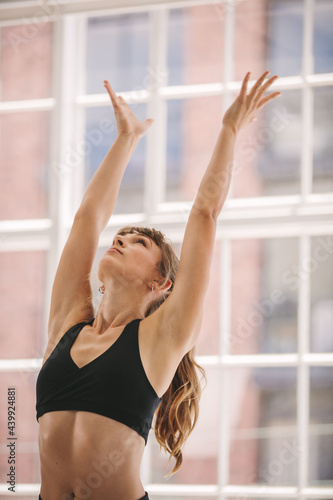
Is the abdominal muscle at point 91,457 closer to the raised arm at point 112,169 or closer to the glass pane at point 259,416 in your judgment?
the raised arm at point 112,169

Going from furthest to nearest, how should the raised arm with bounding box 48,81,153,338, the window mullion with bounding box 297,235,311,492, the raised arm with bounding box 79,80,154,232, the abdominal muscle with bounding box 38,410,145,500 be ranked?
1. the window mullion with bounding box 297,235,311,492
2. the raised arm with bounding box 79,80,154,232
3. the raised arm with bounding box 48,81,153,338
4. the abdominal muscle with bounding box 38,410,145,500

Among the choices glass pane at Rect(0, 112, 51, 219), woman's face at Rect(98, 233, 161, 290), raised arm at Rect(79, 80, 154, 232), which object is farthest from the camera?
glass pane at Rect(0, 112, 51, 219)

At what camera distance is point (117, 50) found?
130 inches

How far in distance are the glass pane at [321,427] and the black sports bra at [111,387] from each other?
3.56ft

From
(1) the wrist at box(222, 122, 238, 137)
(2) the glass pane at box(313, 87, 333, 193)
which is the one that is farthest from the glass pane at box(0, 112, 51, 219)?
(1) the wrist at box(222, 122, 238, 137)

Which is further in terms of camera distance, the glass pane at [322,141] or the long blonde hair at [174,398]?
the glass pane at [322,141]

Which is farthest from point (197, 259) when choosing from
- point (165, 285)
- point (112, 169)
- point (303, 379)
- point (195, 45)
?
point (195, 45)

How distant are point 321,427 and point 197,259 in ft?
4.14

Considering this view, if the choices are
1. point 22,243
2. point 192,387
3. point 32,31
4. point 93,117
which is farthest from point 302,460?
point 32,31

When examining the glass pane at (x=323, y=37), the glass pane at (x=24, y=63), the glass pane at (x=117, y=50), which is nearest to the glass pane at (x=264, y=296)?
the glass pane at (x=323, y=37)

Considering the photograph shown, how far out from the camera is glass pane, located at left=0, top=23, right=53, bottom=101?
3.24 meters

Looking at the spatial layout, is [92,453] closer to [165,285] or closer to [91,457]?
[91,457]

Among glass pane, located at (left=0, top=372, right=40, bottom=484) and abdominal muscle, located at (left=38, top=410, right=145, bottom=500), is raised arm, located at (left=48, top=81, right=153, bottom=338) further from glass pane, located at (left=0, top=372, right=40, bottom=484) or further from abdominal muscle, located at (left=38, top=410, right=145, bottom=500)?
glass pane, located at (left=0, top=372, right=40, bottom=484)

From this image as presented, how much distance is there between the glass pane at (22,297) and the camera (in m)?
3.13
